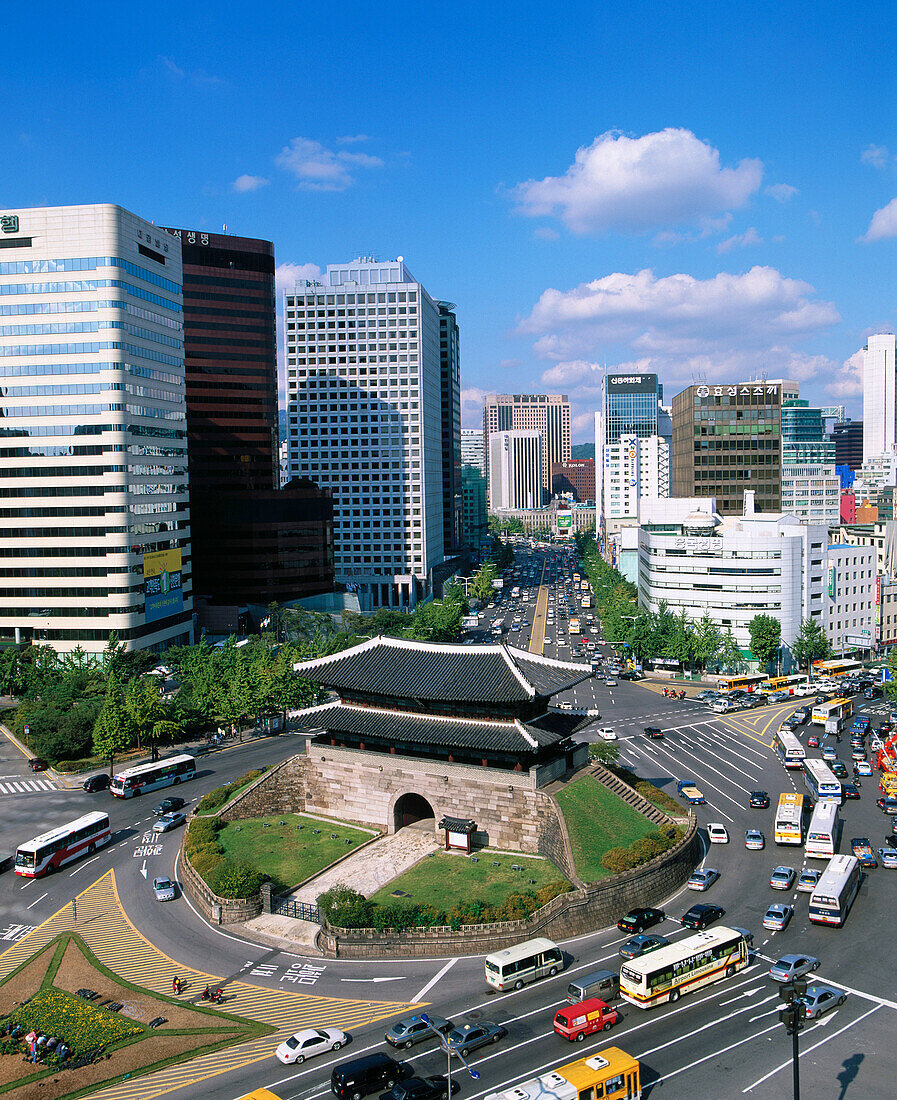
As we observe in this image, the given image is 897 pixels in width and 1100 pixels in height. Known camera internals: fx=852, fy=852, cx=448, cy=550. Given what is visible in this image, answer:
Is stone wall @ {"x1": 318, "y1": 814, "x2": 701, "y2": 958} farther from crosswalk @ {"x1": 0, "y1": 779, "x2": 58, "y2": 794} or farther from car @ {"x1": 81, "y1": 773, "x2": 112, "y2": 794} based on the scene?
crosswalk @ {"x1": 0, "y1": 779, "x2": 58, "y2": 794}

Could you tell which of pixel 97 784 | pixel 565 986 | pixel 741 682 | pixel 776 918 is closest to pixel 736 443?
pixel 741 682

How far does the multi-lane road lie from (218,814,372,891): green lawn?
18.8 ft

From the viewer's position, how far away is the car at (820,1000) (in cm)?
4331

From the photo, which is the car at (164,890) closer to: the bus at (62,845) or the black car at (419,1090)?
the bus at (62,845)

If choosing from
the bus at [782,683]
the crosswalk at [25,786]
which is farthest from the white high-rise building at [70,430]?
the bus at [782,683]

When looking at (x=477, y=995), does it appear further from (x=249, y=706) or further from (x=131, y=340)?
(x=131, y=340)

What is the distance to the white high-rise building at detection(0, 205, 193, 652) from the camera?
127m

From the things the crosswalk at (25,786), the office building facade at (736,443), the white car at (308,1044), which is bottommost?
the crosswalk at (25,786)

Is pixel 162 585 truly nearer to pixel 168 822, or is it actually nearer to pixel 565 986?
pixel 168 822

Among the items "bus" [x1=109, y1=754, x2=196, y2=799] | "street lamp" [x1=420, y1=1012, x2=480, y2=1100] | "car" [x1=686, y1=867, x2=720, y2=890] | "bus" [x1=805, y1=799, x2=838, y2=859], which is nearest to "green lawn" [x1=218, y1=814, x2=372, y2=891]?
"bus" [x1=109, y1=754, x2=196, y2=799]

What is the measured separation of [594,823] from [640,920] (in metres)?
9.26

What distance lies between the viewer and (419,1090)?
38.0m

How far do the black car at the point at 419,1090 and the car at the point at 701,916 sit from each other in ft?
68.3

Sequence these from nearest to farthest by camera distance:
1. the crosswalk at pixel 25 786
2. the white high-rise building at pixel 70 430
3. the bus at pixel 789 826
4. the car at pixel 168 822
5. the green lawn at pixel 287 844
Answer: the green lawn at pixel 287 844, the bus at pixel 789 826, the car at pixel 168 822, the crosswalk at pixel 25 786, the white high-rise building at pixel 70 430
